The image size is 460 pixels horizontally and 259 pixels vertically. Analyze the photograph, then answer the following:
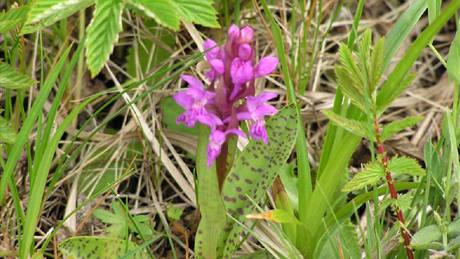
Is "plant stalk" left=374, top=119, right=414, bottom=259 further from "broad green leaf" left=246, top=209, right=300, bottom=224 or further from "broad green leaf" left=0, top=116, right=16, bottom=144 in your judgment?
"broad green leaf" left=0, top=116, right=16, bottom=144

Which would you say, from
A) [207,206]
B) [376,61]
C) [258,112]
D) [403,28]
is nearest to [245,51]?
[258,112]

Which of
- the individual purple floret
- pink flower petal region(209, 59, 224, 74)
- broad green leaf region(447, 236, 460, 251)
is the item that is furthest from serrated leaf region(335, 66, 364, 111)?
broad green leaf region(447, 236, 460, 251)

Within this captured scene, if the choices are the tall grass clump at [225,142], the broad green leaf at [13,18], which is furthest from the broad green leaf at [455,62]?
the broad green leaf at [13,18]

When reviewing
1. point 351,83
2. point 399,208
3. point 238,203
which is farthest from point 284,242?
point 351,83

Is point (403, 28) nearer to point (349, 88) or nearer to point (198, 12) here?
point (349, 88)

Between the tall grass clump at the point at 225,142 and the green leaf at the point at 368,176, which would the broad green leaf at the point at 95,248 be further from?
the green leaf at the point at 368,176
